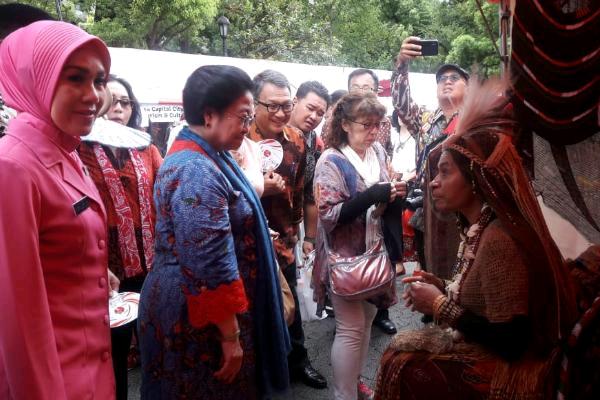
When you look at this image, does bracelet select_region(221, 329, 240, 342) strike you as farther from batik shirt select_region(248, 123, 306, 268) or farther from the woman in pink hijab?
batik shirt select_region(248, 123, 306, 268)

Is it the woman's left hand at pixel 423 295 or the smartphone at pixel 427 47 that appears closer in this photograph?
the woman's left hand at pixel 423 295

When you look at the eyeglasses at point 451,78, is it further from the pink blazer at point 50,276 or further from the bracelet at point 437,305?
the pink blazer at point 50,276

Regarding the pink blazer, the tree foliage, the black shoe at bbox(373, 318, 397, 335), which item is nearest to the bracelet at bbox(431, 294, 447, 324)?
the pink blazer

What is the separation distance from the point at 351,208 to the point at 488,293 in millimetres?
1117

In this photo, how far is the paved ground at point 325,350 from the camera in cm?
315

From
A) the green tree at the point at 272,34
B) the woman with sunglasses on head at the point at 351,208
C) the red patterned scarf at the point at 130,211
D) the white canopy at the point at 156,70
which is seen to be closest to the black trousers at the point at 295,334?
the woman with sunglasses on head at the point at 351,208

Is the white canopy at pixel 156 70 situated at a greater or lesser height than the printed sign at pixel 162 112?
greater

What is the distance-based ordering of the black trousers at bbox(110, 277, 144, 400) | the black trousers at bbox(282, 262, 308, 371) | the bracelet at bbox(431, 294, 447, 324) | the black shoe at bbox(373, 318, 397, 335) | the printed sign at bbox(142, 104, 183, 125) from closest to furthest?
the bracelet at bbox(431, 294, 447, 324), the black trousers at bbox(110, 277, 144, 400), the black trousers at bbox(282, 262, 308, 371), the black shoe at bbox(373, 318, 397, 335), the printed sign at bbox(142, 104, 183, 125)

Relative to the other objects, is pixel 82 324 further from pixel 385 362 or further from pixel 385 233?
pixel 385 233

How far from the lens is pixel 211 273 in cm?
163

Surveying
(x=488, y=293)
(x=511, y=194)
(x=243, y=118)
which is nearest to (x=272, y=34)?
(x=243, y=118)

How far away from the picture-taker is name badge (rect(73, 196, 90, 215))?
135 cm

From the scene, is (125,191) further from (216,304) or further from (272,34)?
(272,34)

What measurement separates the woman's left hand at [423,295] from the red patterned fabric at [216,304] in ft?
2.21
